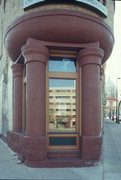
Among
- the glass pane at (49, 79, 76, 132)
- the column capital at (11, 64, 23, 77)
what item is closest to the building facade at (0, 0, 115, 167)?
the glass pane at (49, 79, 76, 132)

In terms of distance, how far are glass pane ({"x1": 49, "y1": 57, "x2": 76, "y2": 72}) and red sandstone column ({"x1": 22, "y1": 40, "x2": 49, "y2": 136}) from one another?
0.59 metres

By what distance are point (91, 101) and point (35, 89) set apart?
1726 mm

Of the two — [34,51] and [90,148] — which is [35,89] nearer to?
[34,51]

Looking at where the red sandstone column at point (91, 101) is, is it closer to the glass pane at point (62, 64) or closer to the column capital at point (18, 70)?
the glass pane at point (62, 64)

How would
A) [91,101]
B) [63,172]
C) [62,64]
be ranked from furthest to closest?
[62,64] < [91,101] < [63,172]

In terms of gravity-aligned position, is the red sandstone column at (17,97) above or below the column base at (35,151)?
above

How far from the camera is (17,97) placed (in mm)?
8453

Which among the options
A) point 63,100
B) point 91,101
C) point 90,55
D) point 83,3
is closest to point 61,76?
point 63,100

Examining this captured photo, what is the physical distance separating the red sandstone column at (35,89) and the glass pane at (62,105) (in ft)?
1.96

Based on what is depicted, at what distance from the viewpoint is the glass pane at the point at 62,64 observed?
7.06m

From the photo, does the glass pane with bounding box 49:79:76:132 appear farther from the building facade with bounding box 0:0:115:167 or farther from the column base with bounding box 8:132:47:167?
the column base with bounding box 8:132:47:167

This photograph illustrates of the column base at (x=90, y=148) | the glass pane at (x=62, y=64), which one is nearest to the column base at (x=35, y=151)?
the column base at (x=90, y=148)

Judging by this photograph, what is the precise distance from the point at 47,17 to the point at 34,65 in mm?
1406

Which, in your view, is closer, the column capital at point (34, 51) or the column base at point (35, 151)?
the column base at point (35, 151)
